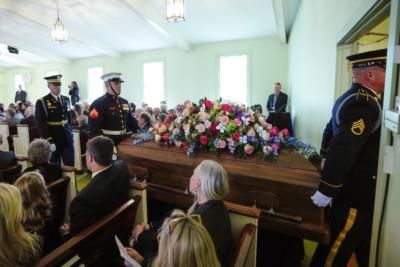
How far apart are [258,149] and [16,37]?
8.81m

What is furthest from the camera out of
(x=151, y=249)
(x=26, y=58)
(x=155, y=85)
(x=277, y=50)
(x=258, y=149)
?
(x=26, y=58)

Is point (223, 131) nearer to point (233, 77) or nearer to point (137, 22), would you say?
point (137, 22)

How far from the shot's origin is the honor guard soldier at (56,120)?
11.2 ft

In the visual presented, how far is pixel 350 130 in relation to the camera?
133cm

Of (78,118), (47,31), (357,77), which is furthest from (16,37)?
(357,77)

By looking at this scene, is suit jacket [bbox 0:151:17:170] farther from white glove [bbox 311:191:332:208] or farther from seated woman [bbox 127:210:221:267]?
white glove [bbox 311:191:332:208]

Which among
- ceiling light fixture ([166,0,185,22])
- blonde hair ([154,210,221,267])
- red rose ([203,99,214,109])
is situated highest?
ceiling light fixture ([166,0,185,22])

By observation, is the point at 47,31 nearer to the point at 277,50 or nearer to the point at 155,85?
the point at 155,85

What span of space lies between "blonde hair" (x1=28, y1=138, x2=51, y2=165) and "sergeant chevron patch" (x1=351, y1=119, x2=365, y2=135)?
206 centimetres

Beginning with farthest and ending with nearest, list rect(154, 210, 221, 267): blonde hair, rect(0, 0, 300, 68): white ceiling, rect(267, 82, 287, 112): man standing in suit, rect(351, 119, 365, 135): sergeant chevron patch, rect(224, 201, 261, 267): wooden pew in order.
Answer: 1. rect(267, 82, 287, 112): man standing in suit
2. rect(0, 0, 300, 68): white ceiling
3. rect(351, 119, 365, 135): sergeant chevron patch
4. rect(224, 201, 261, 267): wooden pew
5. rect(154, 210, 221, 267): blonde hair

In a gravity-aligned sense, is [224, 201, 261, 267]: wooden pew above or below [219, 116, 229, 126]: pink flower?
below

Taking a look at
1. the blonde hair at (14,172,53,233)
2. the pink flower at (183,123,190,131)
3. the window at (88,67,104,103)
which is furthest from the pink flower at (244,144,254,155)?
the window at (88,67,104,103)

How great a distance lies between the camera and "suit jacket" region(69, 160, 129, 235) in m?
1.35

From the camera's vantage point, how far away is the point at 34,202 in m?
1.44
